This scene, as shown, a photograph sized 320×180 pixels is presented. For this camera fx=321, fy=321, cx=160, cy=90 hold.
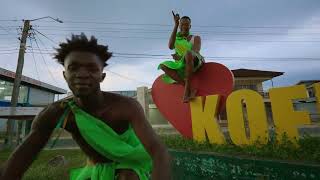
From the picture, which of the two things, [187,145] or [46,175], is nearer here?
[187,145]

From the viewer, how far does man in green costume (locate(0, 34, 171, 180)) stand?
1989 millimetres

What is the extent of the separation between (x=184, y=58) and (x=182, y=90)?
0.89 m

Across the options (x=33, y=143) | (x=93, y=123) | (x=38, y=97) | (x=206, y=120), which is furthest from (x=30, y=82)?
(x=93, y=123)

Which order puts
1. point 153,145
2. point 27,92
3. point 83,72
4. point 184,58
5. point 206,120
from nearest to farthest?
point 153,145 → point 83,72 → point 206,120 → point 184,58 → point 27,92

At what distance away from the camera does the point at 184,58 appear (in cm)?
630

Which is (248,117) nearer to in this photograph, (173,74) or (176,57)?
(173,74)

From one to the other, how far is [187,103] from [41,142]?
4.63 meters

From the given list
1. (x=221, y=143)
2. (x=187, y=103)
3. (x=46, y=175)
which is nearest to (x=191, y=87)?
(x=187, y=103)

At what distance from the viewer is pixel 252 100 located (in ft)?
16.5

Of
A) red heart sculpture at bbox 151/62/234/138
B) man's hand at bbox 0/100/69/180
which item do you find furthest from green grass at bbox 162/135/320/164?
man's hand at bbox 0/100/69/180

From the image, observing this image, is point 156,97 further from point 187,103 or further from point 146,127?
point 146,127

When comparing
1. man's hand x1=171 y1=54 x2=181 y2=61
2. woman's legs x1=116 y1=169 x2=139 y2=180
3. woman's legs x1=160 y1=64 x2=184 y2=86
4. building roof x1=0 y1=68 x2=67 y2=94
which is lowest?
woman's legs x1=116 y1=169 x2=139 y2=180

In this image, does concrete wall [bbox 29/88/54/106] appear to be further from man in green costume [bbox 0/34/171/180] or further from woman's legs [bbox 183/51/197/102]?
man in green costume [bbox 0/34/171/180]

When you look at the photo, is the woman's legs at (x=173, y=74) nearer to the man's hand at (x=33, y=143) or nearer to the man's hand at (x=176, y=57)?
the man's hand at (x=176, y=57)
